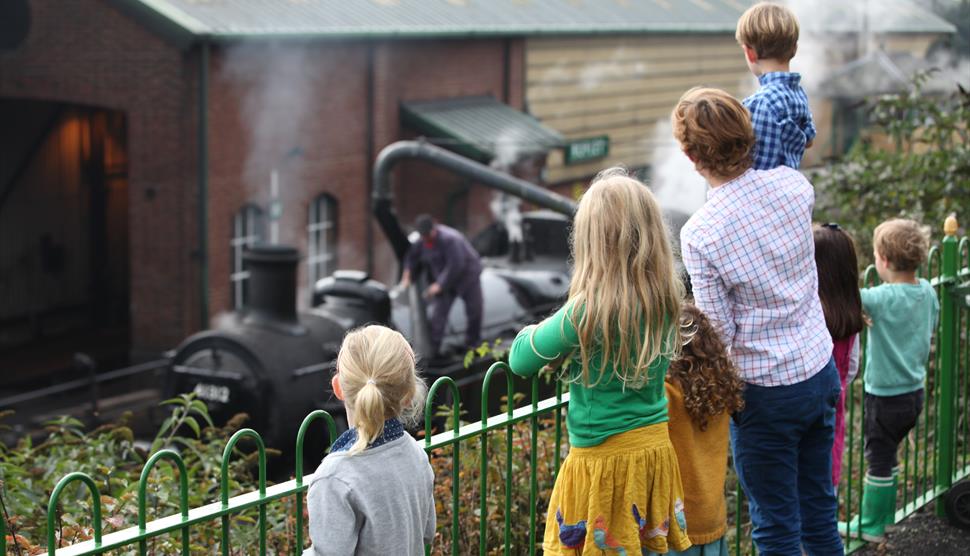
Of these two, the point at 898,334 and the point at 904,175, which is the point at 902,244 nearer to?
the point at 898,334

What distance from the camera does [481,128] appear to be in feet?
67.7

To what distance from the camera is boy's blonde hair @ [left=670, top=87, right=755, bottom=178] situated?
3.72m

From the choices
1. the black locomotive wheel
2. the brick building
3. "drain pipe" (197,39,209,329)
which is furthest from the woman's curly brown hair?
"drain pipe" (197,39,209,329)

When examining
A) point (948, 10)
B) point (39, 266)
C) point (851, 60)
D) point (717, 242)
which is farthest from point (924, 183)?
point (39, 266)

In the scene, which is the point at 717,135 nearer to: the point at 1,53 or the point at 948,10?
the point at 948,10

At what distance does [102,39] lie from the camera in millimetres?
16188

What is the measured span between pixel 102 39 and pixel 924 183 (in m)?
10.8

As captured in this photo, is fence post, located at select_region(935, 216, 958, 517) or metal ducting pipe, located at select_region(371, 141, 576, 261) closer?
fence post, located at select_region(935, 216, 958, 517)

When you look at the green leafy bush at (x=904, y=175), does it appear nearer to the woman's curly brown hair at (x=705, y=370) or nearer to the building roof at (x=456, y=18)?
the building roof at (x=456, y=18)

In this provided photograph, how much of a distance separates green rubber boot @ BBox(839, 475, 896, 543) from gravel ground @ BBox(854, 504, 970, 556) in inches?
2.7

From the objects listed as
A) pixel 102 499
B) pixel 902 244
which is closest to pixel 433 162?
pixel 902 244

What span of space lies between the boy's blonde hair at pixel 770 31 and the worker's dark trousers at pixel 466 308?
7.05m

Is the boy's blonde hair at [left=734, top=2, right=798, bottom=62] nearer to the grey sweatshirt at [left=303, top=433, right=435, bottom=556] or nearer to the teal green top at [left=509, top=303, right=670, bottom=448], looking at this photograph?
the teal green top at [left=509, top=303, right=670, bottom=448]

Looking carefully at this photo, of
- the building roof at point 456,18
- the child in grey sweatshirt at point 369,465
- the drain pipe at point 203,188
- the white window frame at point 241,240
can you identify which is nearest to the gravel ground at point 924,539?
the child in grey sweatshirt at point 369,465
